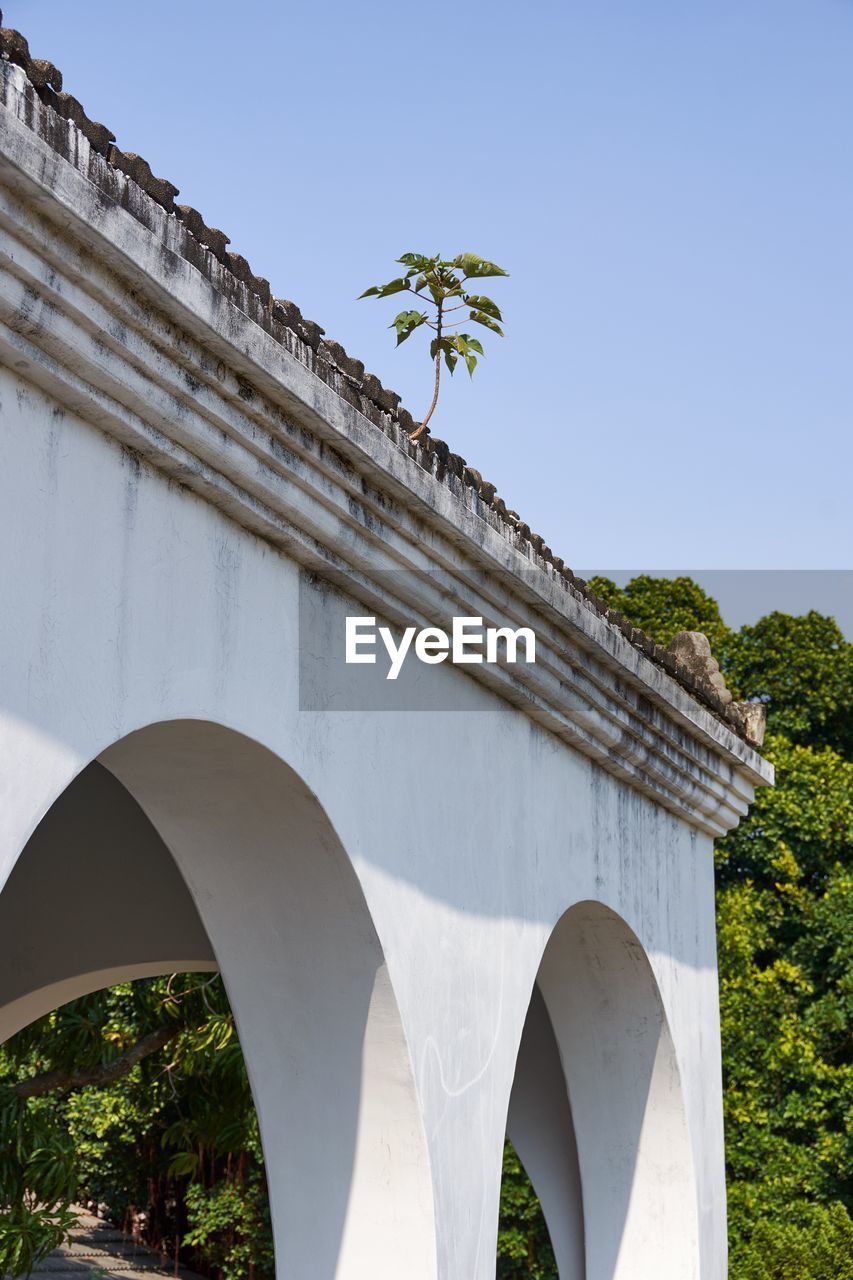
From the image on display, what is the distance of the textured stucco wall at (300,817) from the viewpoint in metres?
2.89

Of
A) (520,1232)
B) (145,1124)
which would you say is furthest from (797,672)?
(145,1124)

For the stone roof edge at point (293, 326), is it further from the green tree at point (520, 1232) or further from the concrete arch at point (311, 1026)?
the green tree at point (520, 1232)

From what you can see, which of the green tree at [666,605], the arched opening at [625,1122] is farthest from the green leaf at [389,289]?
the green tree at [666,605]

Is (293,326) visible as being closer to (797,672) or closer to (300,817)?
(300,817)

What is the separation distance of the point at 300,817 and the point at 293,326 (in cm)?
119

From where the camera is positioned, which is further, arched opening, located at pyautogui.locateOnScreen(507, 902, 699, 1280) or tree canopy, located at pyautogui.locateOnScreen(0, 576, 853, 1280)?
tree canopy, located at pyautogui.locateOnScreen(0, 576, 853, 1280)

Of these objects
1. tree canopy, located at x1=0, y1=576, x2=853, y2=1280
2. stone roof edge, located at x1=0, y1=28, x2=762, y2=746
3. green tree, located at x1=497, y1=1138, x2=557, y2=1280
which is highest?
stone roof edge, located at x1=0, y1=28, x2=762, y2=746

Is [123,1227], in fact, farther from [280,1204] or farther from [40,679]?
[40,679]

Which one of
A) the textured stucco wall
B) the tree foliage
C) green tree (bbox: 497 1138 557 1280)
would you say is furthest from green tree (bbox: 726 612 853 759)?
the textured stucco wall

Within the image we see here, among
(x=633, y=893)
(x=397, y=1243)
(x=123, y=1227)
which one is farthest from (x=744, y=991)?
(x=397, y=1243)

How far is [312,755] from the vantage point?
3.77 meters

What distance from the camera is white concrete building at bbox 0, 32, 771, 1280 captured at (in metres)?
2.87

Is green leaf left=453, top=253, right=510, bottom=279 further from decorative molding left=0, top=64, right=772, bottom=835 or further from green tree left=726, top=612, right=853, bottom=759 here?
green tree left=726, top=612, right=853, bottom=759

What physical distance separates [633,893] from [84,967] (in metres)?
2.08
